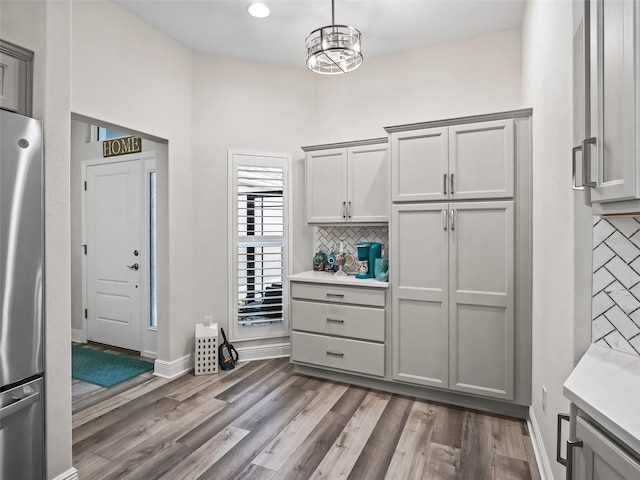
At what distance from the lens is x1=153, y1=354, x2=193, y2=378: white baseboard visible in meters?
3.37

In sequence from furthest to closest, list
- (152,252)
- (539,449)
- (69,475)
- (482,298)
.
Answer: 1. (152,252)
2. (482,298)
3. (539,449)
4. (69,475)

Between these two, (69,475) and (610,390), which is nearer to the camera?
(610,390)

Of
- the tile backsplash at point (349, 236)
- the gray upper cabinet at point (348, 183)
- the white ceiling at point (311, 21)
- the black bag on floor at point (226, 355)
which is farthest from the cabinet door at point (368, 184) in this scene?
the black bag on floor at point (226, 355)

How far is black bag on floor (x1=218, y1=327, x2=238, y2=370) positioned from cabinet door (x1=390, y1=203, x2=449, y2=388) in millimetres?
1613

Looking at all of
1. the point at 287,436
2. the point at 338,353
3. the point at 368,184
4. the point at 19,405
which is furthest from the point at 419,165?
the point at 19,405

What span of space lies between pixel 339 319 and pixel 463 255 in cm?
119

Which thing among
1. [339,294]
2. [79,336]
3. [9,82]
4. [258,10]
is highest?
[258,10]

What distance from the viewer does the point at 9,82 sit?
1.69 metres

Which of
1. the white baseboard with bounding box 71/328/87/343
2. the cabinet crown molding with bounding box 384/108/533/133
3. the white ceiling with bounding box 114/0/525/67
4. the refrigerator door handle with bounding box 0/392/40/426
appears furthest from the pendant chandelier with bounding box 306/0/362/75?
the white baseboard with bounding box 71/328/87/343

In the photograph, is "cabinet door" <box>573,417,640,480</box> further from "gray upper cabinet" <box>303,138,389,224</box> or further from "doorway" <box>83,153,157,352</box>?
"doorway" <box>83,153,157,352</box>

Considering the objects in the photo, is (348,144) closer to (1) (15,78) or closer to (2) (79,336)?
(1) (15,78)

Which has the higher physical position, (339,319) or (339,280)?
(339,280)

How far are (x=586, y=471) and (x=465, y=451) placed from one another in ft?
4.57

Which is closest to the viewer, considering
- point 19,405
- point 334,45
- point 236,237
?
point 19,405
